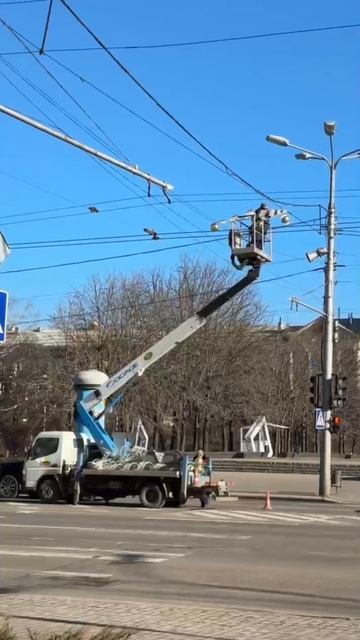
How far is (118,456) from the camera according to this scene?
23.2 m

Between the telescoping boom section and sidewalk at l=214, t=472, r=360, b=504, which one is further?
sidewalk at l=214, t=472, r=360, b=504

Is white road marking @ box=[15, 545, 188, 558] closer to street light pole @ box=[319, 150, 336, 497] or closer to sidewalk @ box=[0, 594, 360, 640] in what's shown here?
sidewalk @ box=[0, 594, 360, 640]

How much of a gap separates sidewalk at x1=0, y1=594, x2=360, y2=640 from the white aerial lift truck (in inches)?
530

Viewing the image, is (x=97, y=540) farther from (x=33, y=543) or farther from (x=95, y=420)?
(x=95, y=420)

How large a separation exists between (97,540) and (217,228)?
1230 centimetres

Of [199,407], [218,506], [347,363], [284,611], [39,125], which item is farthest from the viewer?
[347,363]

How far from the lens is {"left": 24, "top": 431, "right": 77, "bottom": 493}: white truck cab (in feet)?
80.6

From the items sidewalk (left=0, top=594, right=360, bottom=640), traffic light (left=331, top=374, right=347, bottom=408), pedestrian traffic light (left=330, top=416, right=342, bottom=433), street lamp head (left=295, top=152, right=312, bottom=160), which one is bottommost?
sidewalk (left=0, top=594, right=360, bottom=640)

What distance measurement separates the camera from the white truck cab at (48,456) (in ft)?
80.6

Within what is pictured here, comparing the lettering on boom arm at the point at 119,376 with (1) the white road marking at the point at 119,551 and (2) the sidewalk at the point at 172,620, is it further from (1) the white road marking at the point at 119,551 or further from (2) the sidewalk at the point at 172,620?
(2) the sidewalk at the point at 172,620

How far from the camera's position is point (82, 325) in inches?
2051

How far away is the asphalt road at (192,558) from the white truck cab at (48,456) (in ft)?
14.6

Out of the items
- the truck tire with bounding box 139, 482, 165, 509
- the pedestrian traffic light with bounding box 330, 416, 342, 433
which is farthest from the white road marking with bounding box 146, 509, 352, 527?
the pedestrian traffic light with bounding box 330, 416, 342, 433

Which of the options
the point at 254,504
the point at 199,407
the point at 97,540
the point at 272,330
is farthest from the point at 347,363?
the point at 97,540
